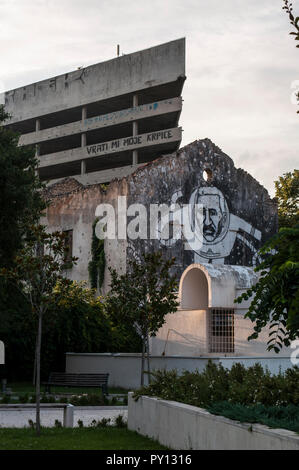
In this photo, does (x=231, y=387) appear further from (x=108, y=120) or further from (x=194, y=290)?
(x=108, y=120)

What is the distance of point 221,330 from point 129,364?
15.6ft

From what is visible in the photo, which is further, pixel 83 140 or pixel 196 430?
pixel 83 140

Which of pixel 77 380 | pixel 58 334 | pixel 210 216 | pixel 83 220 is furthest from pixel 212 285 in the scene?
pixel 83 220

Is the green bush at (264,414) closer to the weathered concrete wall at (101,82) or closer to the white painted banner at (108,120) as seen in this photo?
the white painted banner at (108,120)

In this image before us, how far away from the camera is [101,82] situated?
65875 mm

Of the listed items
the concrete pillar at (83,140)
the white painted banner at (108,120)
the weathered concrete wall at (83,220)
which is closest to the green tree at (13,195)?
the weathered concrete wall at (83,220)

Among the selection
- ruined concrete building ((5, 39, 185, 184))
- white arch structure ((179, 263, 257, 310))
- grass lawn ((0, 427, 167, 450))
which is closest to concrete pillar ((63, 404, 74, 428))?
grass lawn ((0, 427, 167, 450))

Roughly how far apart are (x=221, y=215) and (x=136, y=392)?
26952 millimetres

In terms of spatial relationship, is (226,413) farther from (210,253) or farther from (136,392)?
(210,253)

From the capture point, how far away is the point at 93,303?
1309 inches

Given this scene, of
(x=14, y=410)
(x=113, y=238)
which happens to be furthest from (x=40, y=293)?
(x=113, y=238)

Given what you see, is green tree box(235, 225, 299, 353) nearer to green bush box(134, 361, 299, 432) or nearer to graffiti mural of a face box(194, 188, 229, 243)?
green bush box(134, 361, 299, 432)

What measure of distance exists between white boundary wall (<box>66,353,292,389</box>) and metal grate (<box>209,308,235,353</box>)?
13.4 feet

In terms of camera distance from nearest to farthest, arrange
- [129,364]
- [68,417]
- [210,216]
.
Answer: [68,417] < [129,364] < [210,216]
